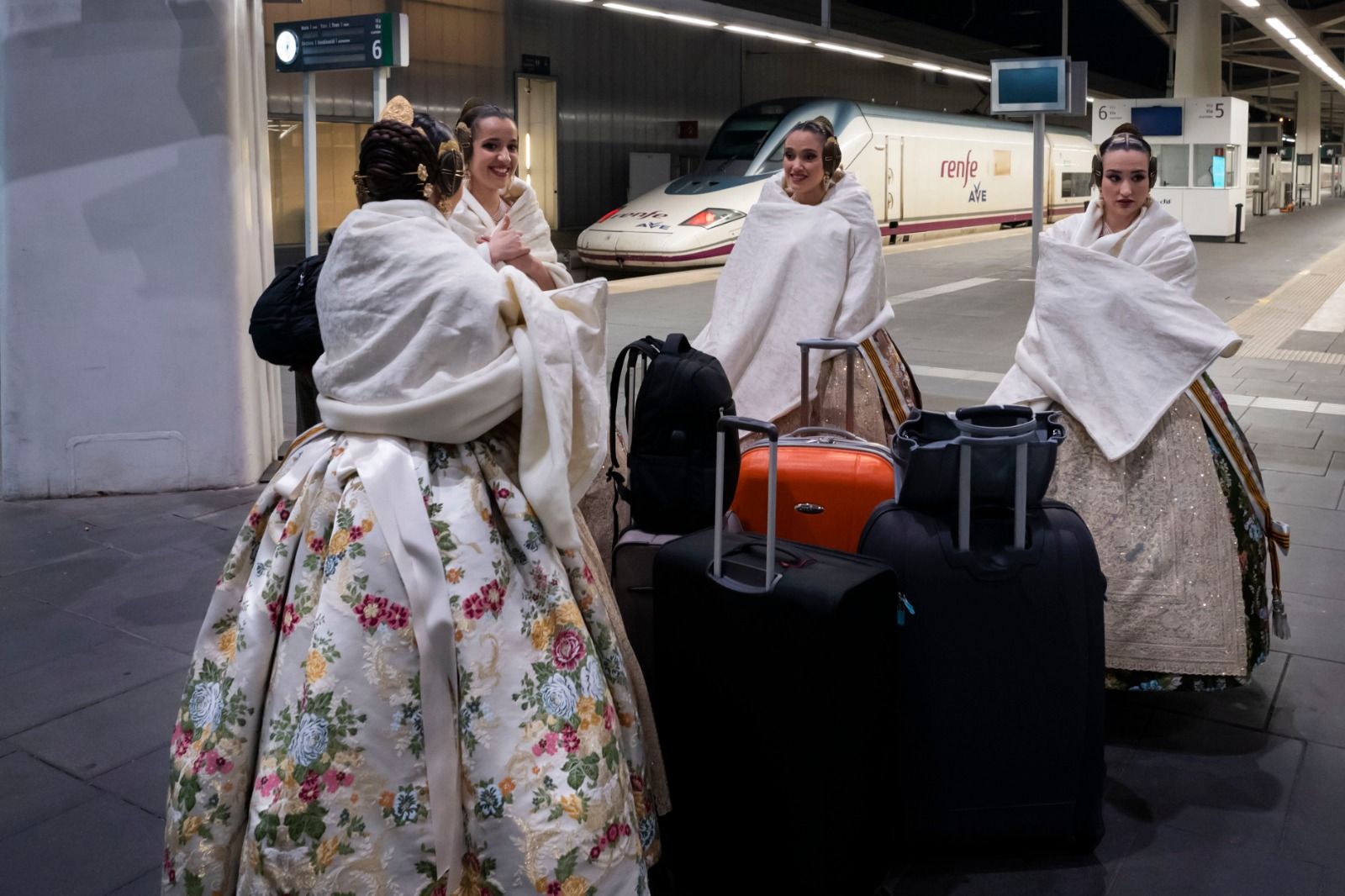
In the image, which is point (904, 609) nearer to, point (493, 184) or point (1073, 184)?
point (493, 184)

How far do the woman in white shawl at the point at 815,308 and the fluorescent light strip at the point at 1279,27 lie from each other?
55.7 feet

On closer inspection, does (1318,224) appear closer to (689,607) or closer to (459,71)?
(459,71)

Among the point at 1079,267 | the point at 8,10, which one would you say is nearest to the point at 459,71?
the point at 8,10

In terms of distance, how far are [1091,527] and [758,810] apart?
1293 mm

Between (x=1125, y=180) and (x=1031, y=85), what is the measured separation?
1075 cm

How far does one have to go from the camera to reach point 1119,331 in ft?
10.4

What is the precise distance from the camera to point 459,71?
17.9 meters

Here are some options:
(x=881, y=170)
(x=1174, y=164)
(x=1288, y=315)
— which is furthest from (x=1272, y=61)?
(x=1288, y=315)

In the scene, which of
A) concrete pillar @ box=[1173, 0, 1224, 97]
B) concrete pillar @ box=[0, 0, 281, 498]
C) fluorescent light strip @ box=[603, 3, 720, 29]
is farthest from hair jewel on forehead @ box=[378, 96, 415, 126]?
concrete pillar @ box=[1173, 0, 1224, 97]

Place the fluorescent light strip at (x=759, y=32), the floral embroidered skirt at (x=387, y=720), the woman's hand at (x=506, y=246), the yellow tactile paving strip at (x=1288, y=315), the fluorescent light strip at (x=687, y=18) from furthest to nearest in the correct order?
the fluorescent light strip at (x=759, y=32), the fluorescent light strip at (x=687, y=18), the yellow tactile paving strip at (x=1288, y=315), the woman's hand at (x=506, y=246), the floral embroidered skirt at (x=387, y=720)

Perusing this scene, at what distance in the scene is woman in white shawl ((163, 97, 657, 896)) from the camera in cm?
197

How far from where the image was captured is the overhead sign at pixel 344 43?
5.96 metres

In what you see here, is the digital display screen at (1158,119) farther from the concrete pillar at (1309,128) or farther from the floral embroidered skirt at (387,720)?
the concrete pillar at (1309,128)

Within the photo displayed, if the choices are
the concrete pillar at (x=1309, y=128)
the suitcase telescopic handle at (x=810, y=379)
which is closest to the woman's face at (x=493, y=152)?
the suitcase telescopic handle at (x=810, y=379)
